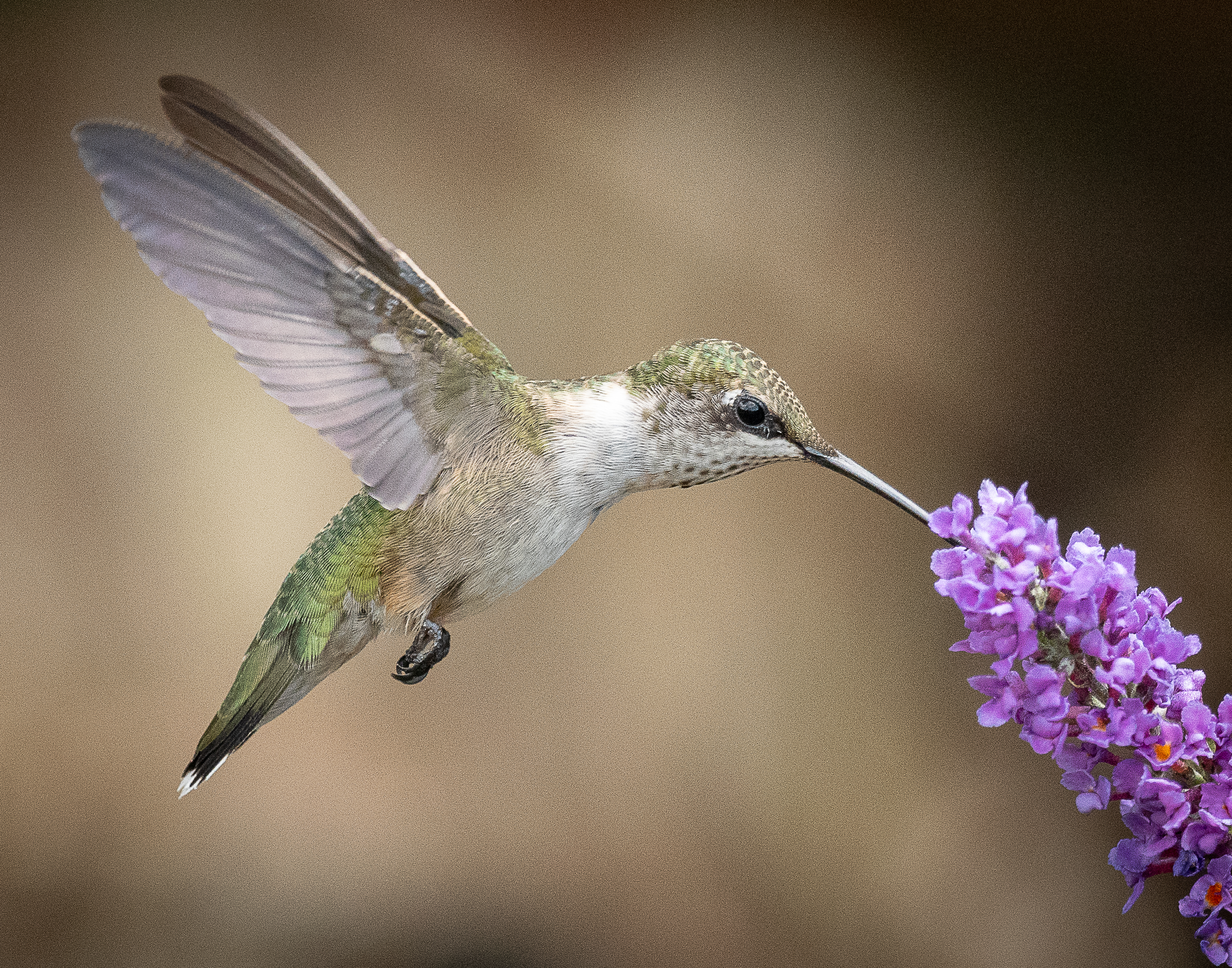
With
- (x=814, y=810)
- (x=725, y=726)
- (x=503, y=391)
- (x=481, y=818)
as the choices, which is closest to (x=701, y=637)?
(x=725, y=726)

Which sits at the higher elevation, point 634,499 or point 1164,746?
point 1164,746

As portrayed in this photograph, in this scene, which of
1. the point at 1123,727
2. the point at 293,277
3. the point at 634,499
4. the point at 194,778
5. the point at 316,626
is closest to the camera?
the point at 1123,727

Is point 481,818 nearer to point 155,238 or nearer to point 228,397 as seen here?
point 228,397

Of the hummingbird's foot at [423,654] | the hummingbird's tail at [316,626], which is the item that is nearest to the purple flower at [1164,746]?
the hummingbird's foot at [423,654]

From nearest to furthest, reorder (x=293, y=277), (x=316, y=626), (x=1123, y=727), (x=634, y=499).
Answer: (x=1123, y=727)
(x=293, y=277)
(x=316, y=626)
(x=634, y=499)

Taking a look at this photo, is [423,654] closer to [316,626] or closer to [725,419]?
[316,626]

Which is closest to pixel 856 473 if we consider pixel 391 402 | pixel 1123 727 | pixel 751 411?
pixel 751 411
